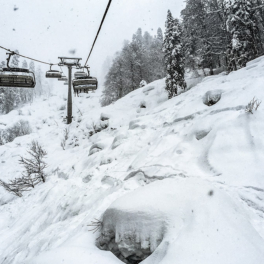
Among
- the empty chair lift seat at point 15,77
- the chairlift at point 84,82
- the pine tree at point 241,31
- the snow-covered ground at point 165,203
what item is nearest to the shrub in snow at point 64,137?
the snow-covered ground at point 165,203

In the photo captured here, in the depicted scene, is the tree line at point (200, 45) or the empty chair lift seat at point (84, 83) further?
the tree line at point (200, 45)

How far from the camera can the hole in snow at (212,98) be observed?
6340 millimetres

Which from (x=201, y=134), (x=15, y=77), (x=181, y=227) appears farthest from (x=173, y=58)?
(x=181, y=227)

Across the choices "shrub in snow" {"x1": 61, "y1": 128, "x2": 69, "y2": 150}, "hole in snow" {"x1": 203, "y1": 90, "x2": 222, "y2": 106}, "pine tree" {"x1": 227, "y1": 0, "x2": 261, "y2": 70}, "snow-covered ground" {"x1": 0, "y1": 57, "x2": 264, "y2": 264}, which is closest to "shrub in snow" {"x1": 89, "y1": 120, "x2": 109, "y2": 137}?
"shrub in snow" {"x1": 61, "y1": 128, "x2": 69, "y2": 150}

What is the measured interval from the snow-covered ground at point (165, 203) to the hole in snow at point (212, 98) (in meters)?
0.05

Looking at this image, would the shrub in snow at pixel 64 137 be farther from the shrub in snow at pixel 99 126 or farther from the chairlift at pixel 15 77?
the chairlift at pixel 15 77

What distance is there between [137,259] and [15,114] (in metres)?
25.3

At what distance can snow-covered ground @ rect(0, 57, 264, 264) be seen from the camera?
1.68 m

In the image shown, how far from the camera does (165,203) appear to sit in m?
2.05

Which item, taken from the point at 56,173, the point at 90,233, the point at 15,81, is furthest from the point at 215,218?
the point at 56,173

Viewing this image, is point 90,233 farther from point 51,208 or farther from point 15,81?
point 15,81

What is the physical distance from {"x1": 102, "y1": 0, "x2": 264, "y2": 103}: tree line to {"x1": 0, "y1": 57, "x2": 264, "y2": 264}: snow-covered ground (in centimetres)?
1113

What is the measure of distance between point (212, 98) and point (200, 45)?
15.0m

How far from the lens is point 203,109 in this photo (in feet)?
19.8
